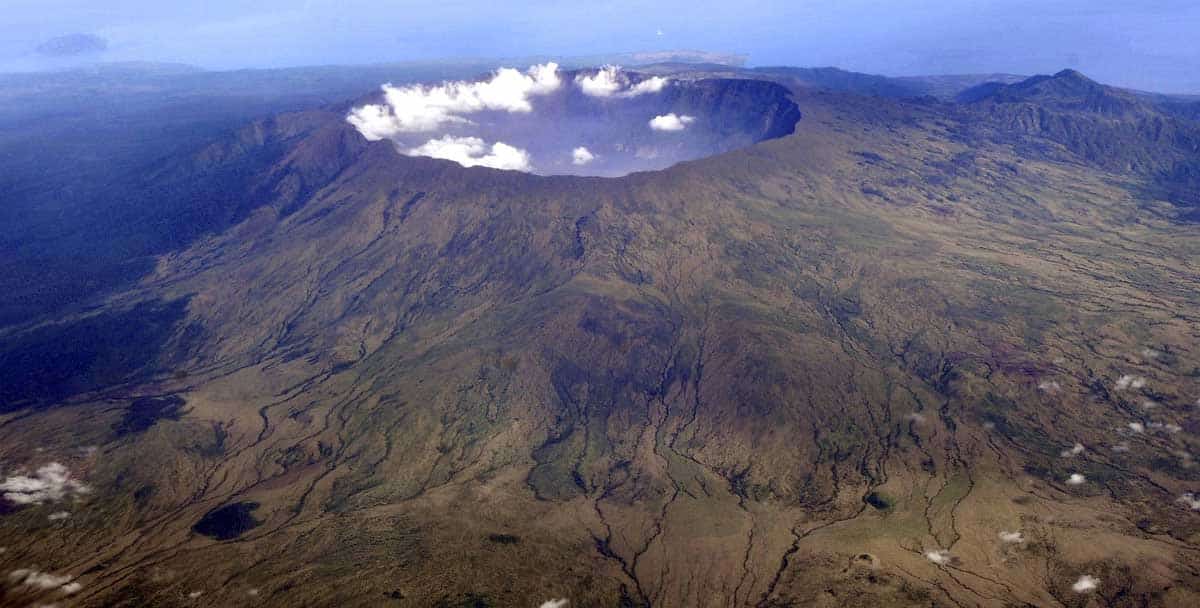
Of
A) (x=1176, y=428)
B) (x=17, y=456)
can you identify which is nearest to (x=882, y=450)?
(x=1176, y=428)

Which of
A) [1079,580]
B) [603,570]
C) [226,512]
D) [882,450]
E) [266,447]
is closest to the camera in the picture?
[1079,580]

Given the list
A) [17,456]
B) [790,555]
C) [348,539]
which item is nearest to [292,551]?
[348,539]

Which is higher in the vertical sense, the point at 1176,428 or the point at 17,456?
the point at 1176,428

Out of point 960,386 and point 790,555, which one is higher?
point 960,386

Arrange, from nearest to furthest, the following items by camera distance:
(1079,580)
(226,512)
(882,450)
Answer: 1. (1079,580)
2. (226,512)
3. (882,450)

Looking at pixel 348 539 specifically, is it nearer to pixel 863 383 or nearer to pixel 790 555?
pixel 790 555

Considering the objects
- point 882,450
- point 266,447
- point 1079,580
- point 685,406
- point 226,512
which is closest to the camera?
point 1079,580

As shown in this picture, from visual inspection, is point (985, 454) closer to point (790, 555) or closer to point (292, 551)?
point (790, 555)

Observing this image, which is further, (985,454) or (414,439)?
(414,439)

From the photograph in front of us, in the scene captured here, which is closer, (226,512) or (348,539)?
(348,539)
